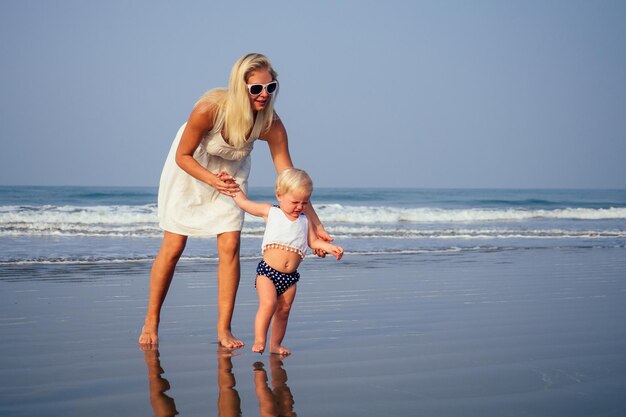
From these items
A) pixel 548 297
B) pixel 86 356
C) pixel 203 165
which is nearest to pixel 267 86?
pixel 203 165

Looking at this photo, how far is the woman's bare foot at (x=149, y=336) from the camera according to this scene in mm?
4172

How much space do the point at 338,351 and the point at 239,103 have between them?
1402 mm

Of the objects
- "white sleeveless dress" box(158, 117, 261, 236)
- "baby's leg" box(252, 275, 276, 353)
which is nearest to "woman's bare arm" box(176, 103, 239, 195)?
"white sleeveless dress" box(158, 117, 261, 236)

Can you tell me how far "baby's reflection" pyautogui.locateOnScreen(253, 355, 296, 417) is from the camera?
9.16 ft

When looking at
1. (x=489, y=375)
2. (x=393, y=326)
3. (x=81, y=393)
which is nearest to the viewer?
(x=81, y=393)

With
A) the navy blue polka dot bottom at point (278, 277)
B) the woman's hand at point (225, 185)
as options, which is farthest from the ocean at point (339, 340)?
the woman's hand at point (225, 185)

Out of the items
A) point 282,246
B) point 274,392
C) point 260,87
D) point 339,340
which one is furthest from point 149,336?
point 260,87

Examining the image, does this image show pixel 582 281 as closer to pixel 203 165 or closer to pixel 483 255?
pixel 483 255

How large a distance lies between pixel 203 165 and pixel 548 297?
3268 millimetres

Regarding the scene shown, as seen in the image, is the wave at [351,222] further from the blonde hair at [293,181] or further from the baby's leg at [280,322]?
the blonde hair at [293,181]

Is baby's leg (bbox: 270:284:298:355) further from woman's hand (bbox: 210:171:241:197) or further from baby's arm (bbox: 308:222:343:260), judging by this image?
woman's hand (bbox: 210:171:241:197)

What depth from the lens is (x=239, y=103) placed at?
3.92 metres

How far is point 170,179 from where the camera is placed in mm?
4371

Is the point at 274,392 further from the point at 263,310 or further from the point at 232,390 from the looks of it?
the point at 263,310
